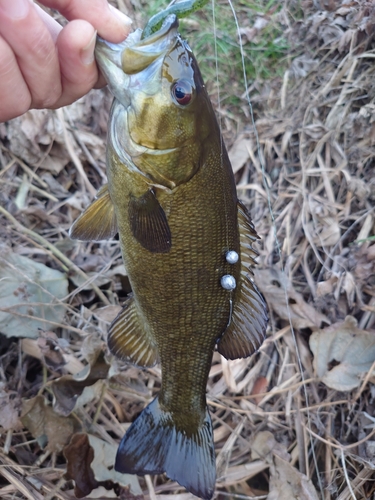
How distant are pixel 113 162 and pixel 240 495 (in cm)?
181

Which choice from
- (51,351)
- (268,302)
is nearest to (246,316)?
(268,302)

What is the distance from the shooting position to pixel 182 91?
138 centimetres

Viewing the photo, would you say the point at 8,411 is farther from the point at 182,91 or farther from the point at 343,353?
the point at 343,353

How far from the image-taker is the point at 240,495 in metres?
2.20

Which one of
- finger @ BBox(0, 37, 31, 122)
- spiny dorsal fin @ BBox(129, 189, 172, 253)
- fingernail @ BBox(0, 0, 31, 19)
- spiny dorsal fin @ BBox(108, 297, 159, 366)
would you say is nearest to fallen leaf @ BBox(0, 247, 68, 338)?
spiny dorsal fin @ BBox(108, 297, 159, 366)

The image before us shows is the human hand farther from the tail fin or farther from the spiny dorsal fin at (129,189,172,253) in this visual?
the tail fin

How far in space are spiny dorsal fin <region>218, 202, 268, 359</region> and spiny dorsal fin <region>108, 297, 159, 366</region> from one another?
0.31 meters

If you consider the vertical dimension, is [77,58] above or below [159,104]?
above

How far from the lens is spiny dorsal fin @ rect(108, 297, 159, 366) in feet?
5.87

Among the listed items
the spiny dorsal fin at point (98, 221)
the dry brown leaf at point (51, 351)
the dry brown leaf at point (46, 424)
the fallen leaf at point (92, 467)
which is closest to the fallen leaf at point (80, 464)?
the fallen leaf at point (92, 467)

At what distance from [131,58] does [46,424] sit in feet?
5.52

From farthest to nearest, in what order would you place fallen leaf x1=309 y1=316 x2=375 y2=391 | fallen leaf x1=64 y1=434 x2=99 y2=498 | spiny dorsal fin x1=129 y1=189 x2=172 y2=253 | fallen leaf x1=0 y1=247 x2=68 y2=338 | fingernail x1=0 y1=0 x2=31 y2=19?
1. fallen leaf x1=309 y1=316 x2=375 y2=391
2. fallen leaf x1=0 y1=247 x2=68 y2=338
3. fallen leaf x1=64 y1=434 x2=99 y2=498
4. spiny dorsal fin x1=129 y1=189 x2=172 y2=253
5. fingernail x1=0 y1=0 x2=31 y2=19

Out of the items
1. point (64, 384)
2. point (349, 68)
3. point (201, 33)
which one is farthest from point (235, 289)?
point (201, 33)

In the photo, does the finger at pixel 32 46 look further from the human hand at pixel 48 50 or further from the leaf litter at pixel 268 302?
the leaf litter at pixel 268 302
